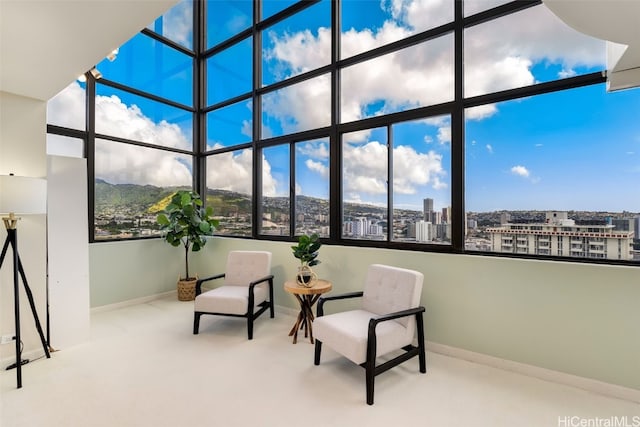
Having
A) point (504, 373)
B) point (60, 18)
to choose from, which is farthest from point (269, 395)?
point (60, 18)

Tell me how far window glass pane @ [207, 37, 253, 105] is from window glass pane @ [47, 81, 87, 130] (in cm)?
190

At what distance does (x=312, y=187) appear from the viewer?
13.7ft

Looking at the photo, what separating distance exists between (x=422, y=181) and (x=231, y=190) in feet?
10.8

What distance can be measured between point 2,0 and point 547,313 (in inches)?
163

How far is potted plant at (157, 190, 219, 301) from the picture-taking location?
4.60 metres

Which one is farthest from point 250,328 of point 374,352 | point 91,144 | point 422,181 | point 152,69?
point 152,69

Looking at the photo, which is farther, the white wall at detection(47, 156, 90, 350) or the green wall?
the white wall at detection(47, 156, 90, 350)

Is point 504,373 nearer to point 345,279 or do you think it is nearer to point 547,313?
point 547,313

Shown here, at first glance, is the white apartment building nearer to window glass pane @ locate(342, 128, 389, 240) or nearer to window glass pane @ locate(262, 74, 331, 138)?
window glass pane @ locate(342, 128, 389, 240)

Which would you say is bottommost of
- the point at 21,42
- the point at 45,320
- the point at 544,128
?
the point at 45,320

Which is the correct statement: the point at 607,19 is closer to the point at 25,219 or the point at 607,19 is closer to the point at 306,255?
the point at 306,255

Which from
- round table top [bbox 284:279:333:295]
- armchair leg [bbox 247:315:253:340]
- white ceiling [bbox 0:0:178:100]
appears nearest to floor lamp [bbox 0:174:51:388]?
white ceiling [bbox 0:0:178:100]

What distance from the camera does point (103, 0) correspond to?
5.13ft

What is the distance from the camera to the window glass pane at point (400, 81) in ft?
10.4
